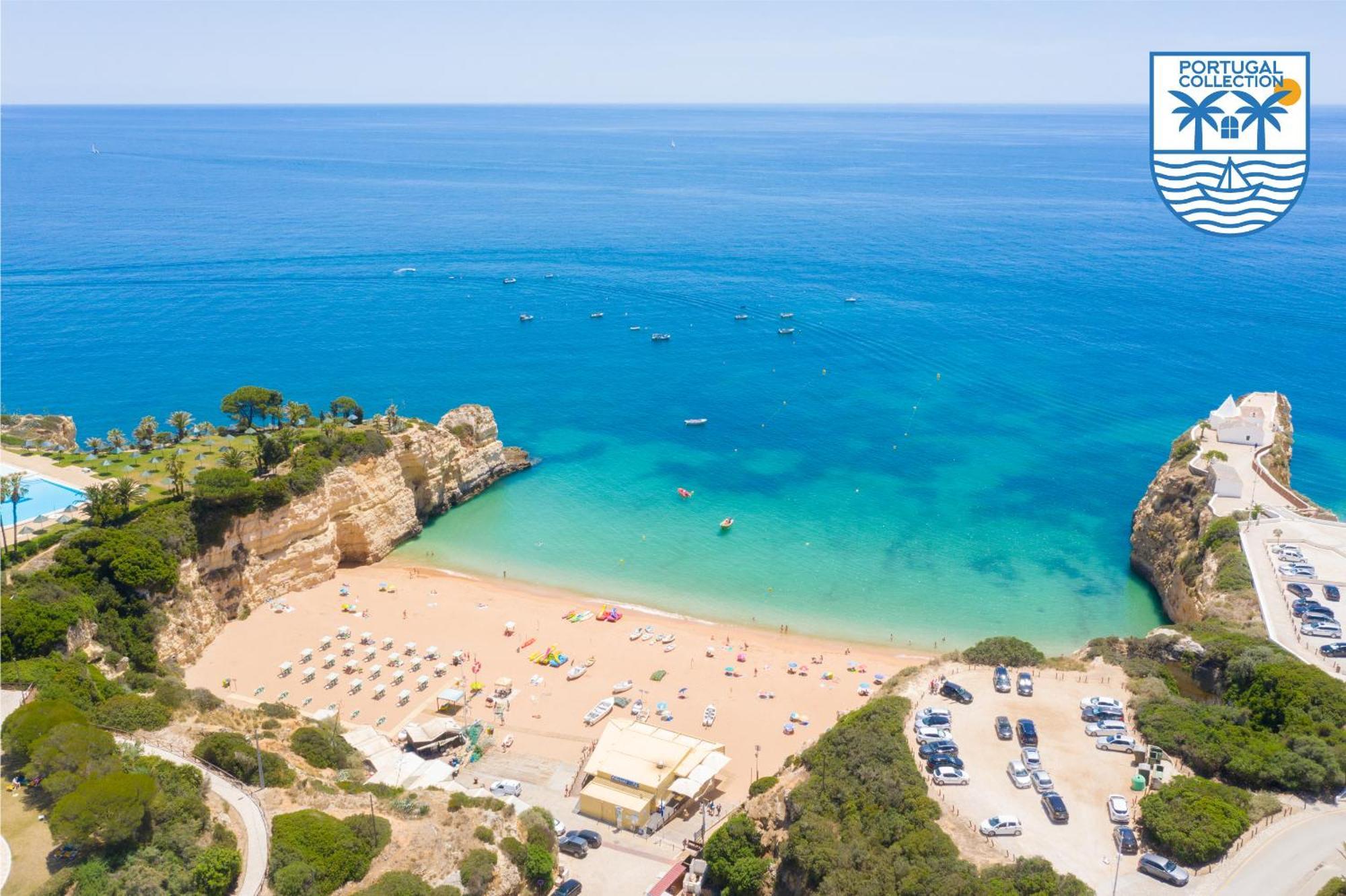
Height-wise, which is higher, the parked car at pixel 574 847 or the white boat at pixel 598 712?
the parked car at pixel 574 847

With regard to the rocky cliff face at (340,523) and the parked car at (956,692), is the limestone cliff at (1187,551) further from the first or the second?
the rocky cliff face at (340,523)

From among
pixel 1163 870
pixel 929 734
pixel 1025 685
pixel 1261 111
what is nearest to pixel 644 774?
pixel 929 734

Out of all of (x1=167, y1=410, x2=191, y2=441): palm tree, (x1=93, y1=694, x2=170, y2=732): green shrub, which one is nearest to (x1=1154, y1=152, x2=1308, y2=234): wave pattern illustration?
(x1=167, y1=410, x2=191, y2=441): palm tree

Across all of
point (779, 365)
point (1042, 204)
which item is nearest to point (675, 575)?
point (779, 365)

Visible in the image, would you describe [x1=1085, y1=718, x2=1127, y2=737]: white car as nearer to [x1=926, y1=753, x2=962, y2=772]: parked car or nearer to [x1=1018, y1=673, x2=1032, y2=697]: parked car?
[x1=1018, y1=673, x2=1032, y2=697]: parked car

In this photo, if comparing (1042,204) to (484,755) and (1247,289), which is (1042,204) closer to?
(1247,289)

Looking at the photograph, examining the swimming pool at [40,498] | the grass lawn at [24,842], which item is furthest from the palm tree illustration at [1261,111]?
the grass lawn at [24,842]
